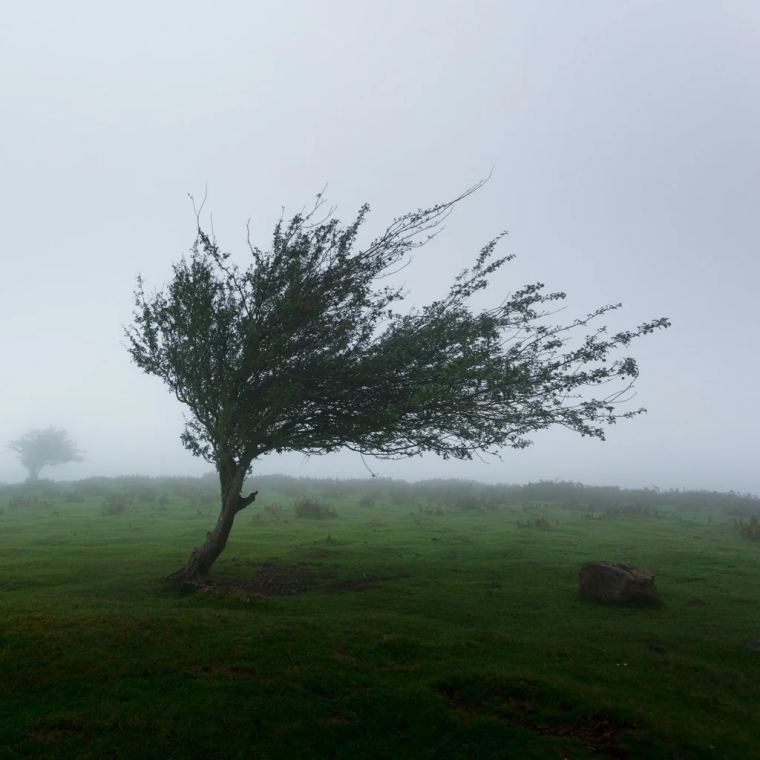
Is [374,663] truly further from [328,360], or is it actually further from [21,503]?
[21,503]

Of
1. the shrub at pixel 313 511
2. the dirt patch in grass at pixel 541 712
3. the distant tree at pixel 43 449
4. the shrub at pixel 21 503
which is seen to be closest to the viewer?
the dirt patch in grass at pixel 541 712

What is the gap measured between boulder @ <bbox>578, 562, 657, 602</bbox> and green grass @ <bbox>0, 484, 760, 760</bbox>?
0.47 meters

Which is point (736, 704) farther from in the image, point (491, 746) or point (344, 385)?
point (344, 385)

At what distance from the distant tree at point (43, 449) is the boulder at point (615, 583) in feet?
381

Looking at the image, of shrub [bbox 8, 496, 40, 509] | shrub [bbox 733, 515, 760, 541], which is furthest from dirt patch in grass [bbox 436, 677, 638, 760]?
shrub [bbox 8, 496, 40, 509]

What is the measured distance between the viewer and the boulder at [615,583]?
17672mm

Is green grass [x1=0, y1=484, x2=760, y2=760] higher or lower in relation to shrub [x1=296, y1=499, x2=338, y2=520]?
lower

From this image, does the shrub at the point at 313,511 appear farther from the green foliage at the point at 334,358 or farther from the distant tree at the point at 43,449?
the distant tree at the point at 43,449

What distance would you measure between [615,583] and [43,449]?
11781 cm

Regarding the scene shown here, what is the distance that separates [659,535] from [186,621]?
1313 inches

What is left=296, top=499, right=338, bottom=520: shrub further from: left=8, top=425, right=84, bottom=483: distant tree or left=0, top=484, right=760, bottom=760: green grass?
left=8, top=425, right=84, bottom=483: distant tree

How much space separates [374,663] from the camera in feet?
39.4

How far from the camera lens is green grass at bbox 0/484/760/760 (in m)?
8.93

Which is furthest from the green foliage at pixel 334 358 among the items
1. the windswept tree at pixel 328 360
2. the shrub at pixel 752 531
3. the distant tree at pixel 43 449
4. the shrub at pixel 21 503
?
the distant tree at pixel 43 449
